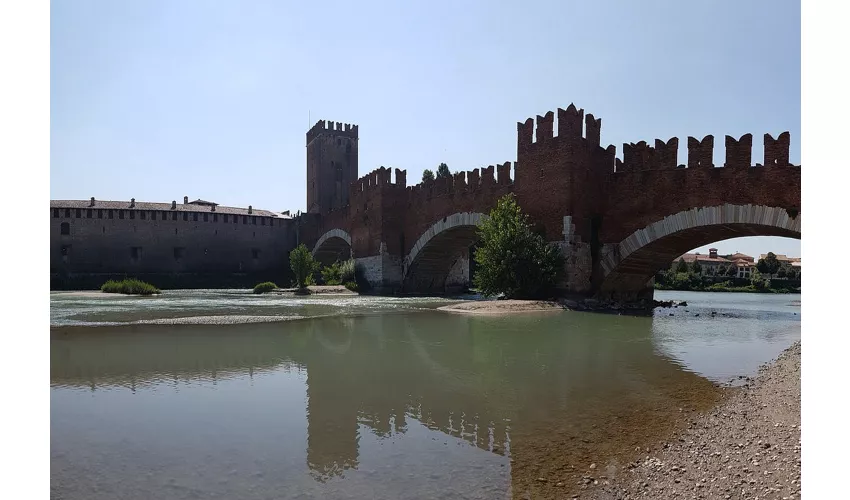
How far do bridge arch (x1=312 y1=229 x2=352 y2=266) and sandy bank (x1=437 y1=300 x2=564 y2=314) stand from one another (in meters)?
25.1

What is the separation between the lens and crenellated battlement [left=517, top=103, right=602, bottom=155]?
840 inches

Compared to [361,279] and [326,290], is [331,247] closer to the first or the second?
[361,279]

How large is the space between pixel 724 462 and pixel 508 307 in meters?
14.5

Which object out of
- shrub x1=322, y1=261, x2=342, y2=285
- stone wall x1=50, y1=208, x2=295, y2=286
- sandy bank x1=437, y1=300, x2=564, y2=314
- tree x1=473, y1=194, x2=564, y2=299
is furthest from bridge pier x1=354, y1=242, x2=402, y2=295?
stone wall x1=50, y1=208, x2=295, y2=286

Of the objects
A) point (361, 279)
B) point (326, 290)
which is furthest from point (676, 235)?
point (361, 279)

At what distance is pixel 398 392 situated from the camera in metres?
6.43

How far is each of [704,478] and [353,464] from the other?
2288 mm

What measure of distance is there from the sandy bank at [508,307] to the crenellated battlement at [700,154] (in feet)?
19.4

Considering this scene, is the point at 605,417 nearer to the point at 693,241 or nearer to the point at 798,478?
the point at 798,478

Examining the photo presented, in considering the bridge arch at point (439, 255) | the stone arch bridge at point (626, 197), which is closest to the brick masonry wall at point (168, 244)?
the bridge arch at point (439, 255)

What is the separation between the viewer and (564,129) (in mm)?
21375

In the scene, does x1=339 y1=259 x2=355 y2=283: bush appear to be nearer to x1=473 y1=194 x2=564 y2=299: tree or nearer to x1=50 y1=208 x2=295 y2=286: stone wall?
x1=473 y1=194 x2=564 y2=299: tree

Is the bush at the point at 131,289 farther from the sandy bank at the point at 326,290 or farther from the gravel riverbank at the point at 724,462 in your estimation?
the gravel riverbank at the point at 724,462

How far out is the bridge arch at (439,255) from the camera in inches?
1168
